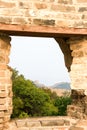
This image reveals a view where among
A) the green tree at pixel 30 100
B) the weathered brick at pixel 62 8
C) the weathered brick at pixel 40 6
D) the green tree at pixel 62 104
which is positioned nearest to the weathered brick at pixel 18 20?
the weathered brick at pixel 40 6

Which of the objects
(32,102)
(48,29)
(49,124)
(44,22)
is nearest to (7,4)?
(44,22)

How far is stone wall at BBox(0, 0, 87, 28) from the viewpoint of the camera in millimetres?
6656

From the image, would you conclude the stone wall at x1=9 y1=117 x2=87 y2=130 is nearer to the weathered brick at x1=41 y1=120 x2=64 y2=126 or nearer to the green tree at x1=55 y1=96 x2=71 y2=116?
the weathered brick at x1=41 y1=120 x2=64 y2=126

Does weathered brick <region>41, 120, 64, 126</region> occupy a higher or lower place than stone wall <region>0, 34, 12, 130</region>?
lower

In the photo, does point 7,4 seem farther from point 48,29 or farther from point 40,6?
point 48,29

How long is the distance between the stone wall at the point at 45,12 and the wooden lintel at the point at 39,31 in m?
0.07

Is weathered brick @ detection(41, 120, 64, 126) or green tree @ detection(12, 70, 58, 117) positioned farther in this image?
green tree @ detection(12, 70, 58, 117)

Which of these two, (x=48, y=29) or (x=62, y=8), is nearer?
(x=48, y=29)

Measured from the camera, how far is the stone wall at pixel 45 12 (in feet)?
21.8

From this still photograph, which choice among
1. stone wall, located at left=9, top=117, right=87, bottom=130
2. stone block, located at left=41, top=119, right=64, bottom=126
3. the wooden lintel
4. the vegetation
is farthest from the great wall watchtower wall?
the vegetation

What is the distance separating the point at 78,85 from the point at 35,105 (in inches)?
564

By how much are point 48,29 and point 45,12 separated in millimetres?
314

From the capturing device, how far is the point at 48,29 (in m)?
6.72

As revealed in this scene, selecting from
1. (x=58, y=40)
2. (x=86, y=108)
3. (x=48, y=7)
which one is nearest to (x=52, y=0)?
(x=48, y=7)
